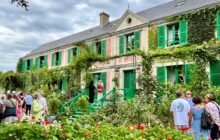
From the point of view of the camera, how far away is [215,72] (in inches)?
585

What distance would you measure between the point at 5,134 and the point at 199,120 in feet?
16.2

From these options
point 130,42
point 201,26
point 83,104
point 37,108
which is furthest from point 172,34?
point 37,108

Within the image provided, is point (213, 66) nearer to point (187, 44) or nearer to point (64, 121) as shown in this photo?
point (187, 44)

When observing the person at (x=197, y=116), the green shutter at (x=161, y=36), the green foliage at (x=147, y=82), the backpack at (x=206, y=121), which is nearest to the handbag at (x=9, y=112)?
the person at (x=197, y=116)

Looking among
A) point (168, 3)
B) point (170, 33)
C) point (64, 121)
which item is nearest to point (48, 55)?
point (168, 3)

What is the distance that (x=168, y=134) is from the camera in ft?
14.5

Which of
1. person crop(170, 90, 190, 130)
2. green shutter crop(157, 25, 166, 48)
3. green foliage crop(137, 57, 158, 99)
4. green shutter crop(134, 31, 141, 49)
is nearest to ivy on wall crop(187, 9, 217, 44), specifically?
green shutter crop(157, 25, 166, 48)

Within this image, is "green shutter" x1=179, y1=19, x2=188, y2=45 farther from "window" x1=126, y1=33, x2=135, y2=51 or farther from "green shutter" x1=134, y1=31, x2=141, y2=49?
"window" x1=126, y1=33, x2=135, y2=51

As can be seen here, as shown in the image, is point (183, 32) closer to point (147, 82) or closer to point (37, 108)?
point (147, 82)

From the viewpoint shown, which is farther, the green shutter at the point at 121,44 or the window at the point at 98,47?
the window at the point at 98,47

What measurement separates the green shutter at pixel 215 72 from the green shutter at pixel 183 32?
2832 mm

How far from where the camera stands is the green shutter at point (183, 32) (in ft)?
57.1

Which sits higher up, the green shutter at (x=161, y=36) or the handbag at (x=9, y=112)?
the green shutter at (x=161, y=36)

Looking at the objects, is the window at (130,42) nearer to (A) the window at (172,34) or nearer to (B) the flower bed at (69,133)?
(A) the window at (172,34)
